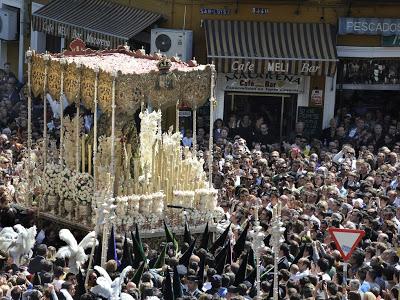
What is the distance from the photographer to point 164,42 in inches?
1241

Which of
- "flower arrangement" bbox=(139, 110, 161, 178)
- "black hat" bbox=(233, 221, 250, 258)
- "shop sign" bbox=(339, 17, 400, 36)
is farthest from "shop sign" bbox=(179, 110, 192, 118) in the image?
"black hat" bbox=(233, 221, 250, 258)

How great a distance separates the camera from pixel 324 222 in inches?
816

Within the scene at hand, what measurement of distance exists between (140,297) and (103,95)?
17.5ft

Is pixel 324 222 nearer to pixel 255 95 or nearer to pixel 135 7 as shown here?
pixel 255 95

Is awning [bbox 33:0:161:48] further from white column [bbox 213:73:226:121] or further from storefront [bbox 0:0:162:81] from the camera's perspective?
white column [bbox 213:73:226:121]

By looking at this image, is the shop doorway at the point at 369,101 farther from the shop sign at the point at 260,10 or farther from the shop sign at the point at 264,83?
the shop sign at the point at 260,10

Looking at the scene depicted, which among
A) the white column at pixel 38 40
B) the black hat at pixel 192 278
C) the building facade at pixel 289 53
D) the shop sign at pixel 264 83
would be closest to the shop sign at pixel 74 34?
the building facade at pixel 289 53

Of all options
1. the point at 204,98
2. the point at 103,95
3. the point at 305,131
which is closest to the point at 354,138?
the point at 305,131

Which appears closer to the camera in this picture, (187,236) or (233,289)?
(233,289)

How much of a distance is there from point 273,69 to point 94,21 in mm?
5560

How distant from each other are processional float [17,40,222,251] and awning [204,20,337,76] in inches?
324

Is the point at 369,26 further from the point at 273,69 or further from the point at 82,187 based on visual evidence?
the point at 82,187

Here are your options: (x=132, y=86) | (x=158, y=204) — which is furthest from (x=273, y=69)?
(x=132, y=86)

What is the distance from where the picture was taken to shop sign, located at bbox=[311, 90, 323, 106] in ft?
103
